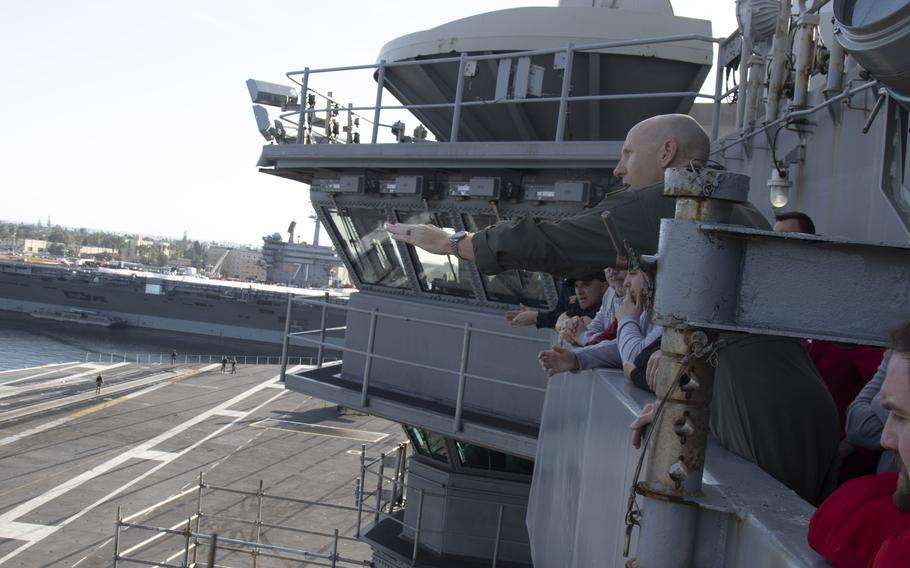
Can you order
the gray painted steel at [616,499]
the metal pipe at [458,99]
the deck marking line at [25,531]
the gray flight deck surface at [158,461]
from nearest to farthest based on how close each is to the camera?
the gray painted steel at [616,499] → the metal pipe at [458,99] → the deck marking line at [25,531] → the gray flight deck surface at [158,461]

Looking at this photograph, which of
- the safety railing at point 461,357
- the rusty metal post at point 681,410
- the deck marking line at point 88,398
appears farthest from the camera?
the deck marking line at point 88,398

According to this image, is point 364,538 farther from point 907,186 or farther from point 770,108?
point 907,186

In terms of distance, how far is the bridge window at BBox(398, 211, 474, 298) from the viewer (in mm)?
10195

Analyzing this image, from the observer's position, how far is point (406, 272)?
10.7m

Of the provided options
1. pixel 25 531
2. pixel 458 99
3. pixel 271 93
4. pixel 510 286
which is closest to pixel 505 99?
pixel 458 99

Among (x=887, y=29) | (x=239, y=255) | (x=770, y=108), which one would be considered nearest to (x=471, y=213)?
(x=770, y=108)

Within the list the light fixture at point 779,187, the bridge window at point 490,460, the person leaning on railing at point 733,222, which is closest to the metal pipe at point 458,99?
the bridge window at point 490,460

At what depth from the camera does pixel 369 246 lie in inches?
441

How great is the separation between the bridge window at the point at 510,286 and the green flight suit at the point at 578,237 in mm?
7264

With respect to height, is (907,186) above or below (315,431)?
above

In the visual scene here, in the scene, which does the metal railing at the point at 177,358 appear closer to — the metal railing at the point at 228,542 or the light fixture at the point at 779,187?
the metal railing at the point at 228,542

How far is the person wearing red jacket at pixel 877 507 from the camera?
1.34m

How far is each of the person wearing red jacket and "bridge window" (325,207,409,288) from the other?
30.8 feet

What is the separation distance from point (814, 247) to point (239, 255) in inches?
7243
